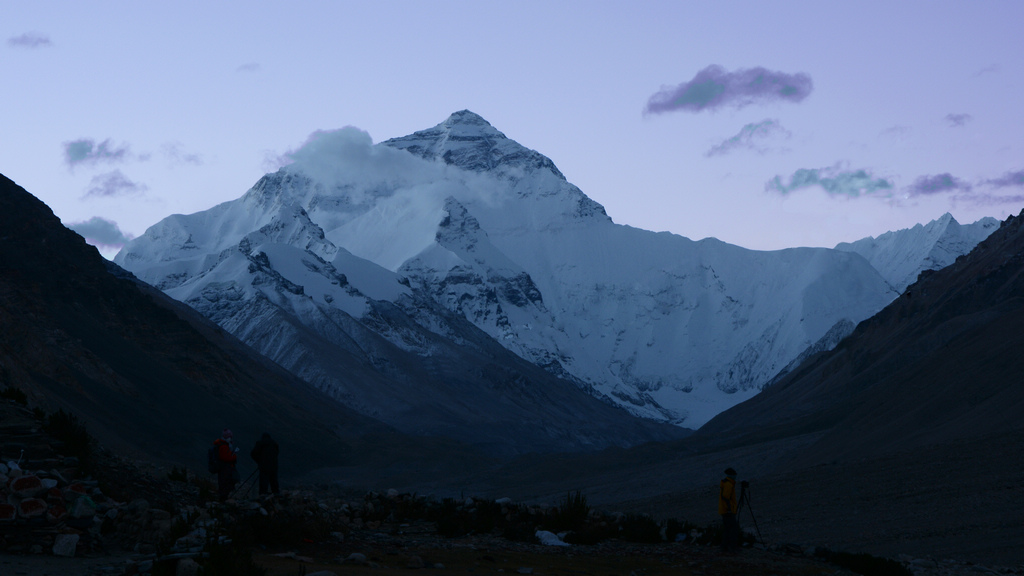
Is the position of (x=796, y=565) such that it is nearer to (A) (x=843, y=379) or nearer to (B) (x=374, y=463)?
(B) (x=374, y=463)

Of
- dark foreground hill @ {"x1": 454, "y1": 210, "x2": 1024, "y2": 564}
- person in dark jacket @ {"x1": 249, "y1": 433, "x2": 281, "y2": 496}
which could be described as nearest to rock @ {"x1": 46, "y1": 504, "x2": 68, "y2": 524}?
person in dark jacket @ {"x1": 249, "y1": 433, "x2": 281, "y2": 496}

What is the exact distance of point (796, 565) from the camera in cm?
1734

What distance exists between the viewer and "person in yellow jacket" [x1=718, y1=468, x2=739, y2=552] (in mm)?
17906

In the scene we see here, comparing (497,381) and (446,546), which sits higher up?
(497,381)

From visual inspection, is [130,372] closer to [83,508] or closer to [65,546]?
[83,508]

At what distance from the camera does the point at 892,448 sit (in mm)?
45875

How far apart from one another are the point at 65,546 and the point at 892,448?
39.0 meters

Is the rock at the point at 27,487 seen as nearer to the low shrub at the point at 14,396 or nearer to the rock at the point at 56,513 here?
the rock at the point at 56,513

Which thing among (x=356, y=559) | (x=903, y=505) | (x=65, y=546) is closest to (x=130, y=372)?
(x=903, y=505)

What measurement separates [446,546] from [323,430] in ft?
213

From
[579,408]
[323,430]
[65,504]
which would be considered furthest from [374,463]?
[579,408]

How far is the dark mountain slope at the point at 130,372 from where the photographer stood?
52438 millimetres

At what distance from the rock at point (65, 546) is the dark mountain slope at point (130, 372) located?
32.0 meters

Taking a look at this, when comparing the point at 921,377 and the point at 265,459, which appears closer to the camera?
the point at 265,459
